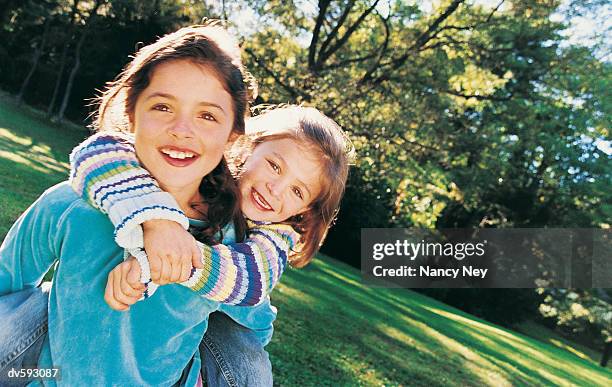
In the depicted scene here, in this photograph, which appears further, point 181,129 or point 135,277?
point 181,129

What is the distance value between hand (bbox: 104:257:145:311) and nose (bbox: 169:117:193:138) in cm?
43

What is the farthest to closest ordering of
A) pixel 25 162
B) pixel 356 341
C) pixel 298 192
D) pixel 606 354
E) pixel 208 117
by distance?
pixel 606 354 < pixel 25 162 < pixel 356 341 < pixel 298 192 < pixel 208 117

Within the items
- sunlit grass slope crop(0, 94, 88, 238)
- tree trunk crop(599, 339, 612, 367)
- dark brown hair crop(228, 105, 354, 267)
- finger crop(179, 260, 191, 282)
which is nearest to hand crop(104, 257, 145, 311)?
finger crop(179, 260, 191, 282)

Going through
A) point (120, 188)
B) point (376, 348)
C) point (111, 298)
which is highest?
point (120, 188)

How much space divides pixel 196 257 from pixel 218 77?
62cm

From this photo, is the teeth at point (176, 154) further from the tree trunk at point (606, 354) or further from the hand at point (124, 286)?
the tree trunk at point (606, 354)

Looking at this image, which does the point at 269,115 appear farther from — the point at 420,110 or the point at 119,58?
the point at 119,58

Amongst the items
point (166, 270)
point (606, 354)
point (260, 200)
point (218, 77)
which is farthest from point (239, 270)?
point (606, 354)

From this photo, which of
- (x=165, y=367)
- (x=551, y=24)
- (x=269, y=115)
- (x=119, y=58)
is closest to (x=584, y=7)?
(x=551, y=24)

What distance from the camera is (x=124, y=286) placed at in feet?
5.10

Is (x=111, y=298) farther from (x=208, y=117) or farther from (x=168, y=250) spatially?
(x=208, y=117)

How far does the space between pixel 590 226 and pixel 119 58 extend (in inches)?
790

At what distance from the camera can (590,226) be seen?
2172 centimetres

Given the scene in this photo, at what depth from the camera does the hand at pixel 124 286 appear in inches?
60.9
